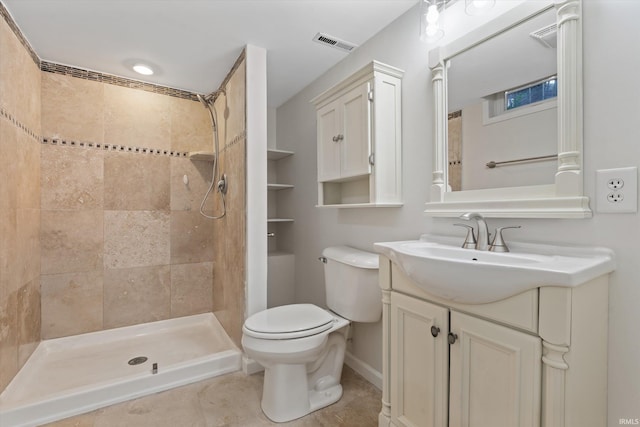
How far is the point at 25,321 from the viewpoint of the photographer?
6.20ft

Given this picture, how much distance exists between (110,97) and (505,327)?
2.94m

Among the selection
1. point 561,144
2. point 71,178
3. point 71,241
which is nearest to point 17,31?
point 71,178

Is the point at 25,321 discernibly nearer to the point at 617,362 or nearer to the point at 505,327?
the point at 505,327

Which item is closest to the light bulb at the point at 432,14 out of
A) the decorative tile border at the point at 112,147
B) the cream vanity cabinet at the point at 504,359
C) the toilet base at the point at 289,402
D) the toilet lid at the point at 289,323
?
the cream vanity cabinet at the point at 504,359

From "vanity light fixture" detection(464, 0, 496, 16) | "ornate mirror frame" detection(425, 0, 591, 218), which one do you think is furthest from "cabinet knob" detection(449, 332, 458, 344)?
"vanity light fixture" detection(464, 0, 496, 16)

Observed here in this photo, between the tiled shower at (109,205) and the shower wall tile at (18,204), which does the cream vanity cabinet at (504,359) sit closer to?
the tiled shower at (109,205)

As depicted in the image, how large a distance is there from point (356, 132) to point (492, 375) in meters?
1.26

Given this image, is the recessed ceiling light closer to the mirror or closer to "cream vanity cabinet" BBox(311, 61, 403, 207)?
"cream vanity cabinet" BBox(311, 61, 403, 207)

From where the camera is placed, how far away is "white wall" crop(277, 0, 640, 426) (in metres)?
0.91

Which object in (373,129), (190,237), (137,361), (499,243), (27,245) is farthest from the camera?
(190,237)

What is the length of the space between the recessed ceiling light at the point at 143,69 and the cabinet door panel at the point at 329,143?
136cm

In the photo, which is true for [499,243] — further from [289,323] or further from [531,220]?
[289,323]

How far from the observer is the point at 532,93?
1.11 metres

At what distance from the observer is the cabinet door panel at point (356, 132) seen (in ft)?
5.34
